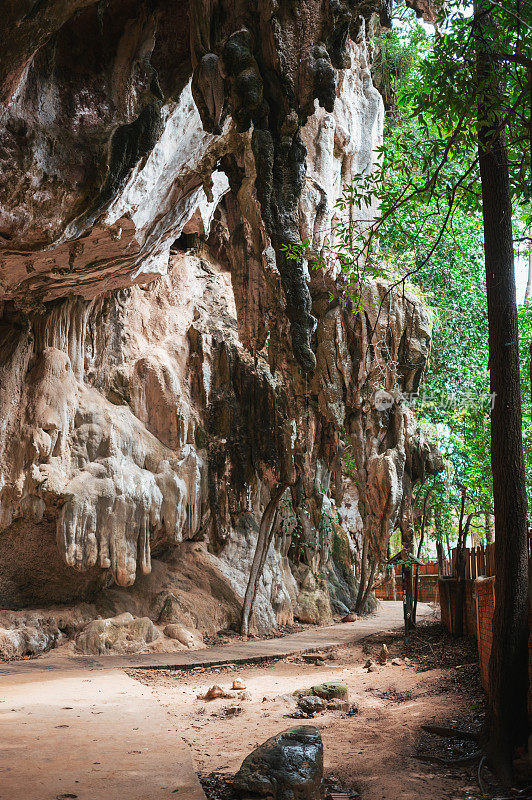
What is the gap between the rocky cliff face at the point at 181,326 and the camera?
16.7ft

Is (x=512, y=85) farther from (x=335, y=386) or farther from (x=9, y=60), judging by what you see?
(x=335, y=386)

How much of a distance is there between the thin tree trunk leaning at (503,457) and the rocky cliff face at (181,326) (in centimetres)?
133

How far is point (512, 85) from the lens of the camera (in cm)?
518

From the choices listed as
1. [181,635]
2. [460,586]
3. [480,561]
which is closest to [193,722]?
[480,561]

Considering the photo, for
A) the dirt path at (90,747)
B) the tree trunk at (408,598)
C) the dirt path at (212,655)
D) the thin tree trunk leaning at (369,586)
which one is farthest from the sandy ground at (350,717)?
the thin tree trunk leaning at (369,586)

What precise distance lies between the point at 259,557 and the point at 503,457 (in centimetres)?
923

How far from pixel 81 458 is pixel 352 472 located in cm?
651

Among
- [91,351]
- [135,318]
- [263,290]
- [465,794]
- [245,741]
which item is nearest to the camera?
[465,794]

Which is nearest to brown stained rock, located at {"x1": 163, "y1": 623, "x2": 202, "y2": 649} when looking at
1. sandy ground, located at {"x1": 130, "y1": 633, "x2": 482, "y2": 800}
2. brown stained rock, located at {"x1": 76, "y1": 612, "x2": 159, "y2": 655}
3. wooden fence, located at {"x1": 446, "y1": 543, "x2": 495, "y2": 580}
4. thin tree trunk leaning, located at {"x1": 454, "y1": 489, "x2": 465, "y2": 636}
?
brown stained rock, located at {"x1": 76, "y1": 612, "x2": 159, "y2": 655}

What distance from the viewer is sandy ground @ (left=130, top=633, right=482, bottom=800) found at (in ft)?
16.8

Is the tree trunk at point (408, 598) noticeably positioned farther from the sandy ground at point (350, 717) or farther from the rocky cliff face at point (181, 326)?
the sandy ground at point (350, 717)

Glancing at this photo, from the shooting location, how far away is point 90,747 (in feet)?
16.0

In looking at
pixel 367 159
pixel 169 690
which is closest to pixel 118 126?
pixel 169 690

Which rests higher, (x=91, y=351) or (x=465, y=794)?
(x=91, y=351)
